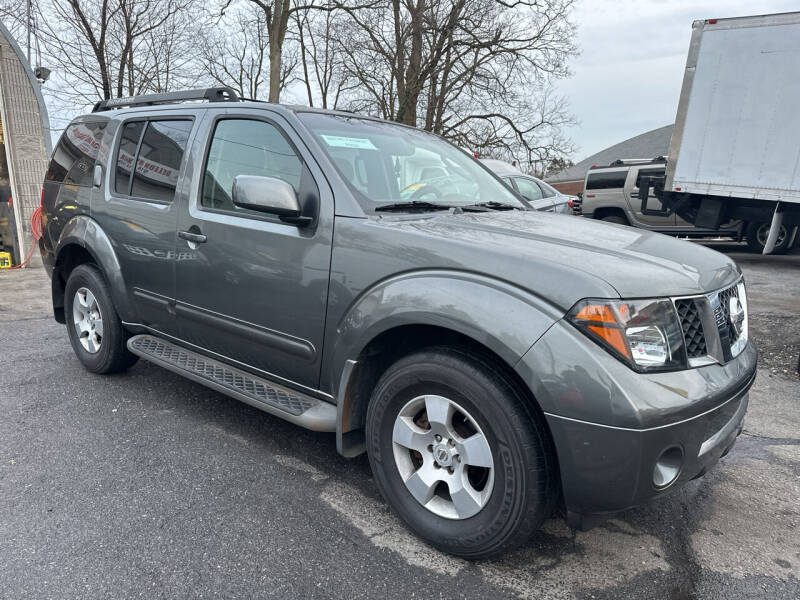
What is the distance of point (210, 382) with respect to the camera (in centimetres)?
308

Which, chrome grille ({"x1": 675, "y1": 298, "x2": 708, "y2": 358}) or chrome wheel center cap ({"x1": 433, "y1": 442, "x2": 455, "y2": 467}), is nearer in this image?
chrome grille ({"x1": 675, "y1": 298, "x2": 708, "y2": 358})

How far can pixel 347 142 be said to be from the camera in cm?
296

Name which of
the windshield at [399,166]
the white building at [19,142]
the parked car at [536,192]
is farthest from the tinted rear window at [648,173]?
the white building at [19,142]

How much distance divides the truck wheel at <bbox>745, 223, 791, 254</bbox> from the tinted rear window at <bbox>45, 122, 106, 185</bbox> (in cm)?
1126

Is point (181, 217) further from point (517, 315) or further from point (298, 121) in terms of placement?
point (517, 315)

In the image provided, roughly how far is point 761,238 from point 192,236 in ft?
39.1

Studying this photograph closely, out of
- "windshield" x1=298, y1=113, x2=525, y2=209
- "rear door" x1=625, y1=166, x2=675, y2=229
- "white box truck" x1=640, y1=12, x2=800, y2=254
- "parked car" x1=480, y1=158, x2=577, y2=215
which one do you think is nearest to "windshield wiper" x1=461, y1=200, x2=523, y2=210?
"windshield" x1=298, y1=113, x2=525, y2=209

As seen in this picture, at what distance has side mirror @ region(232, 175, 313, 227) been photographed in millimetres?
2533

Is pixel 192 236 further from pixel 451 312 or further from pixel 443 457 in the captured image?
pixel 443 457

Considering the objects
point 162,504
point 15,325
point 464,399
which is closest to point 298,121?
point 464,399

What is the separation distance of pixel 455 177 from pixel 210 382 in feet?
5.96

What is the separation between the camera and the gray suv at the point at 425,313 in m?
1.92

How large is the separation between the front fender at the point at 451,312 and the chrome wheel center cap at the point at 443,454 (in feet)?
1.59

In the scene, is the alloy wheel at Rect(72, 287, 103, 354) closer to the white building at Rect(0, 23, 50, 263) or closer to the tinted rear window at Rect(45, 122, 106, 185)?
the tinted rear window at Rect(45, 122, 106, 185)
